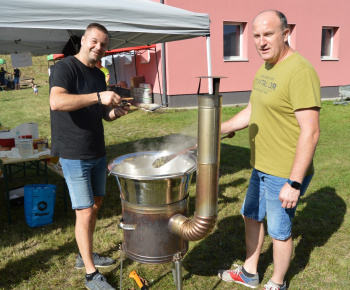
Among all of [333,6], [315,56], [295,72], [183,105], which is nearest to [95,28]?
[295,72]

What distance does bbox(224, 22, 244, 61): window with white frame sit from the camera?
11652mm

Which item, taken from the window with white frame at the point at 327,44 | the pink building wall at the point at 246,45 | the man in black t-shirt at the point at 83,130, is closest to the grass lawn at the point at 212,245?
the man in black t-shirt at the point at 83,130

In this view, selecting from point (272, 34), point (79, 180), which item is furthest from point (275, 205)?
point (79, 180)

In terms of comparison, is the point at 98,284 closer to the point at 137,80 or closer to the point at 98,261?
the point at 98,261

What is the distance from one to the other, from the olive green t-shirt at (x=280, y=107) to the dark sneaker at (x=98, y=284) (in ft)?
4.66

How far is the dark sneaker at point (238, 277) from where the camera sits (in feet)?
8.52

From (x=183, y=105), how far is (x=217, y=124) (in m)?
9.48

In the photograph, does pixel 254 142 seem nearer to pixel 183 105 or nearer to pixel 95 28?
pixel 95 28

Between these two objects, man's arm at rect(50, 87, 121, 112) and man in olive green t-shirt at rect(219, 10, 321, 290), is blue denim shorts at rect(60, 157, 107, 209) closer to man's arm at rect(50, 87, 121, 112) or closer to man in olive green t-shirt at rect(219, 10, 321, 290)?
man's arm at rect(50, 87, 121, 112)

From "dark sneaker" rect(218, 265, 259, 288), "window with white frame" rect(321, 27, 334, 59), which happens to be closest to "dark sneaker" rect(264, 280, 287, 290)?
"dark sneaker" rect(218, 265, 259, 288)

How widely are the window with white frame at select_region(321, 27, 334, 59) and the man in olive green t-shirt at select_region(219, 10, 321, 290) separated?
13.1 m

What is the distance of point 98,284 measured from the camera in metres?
2.47

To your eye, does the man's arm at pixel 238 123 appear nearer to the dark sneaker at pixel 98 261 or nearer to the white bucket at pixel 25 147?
the dark sneaker at pixel 98 261

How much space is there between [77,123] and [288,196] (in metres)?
1.49
